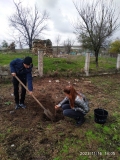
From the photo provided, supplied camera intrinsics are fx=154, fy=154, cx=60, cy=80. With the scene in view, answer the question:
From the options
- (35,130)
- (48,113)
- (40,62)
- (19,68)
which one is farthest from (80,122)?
(40,62)

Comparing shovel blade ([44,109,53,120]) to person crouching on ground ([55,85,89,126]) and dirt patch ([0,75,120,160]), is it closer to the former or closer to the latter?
dirt patch ([0,75,120,160])

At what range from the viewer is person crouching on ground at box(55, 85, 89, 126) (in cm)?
314

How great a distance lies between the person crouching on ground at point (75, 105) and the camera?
10.3 ft

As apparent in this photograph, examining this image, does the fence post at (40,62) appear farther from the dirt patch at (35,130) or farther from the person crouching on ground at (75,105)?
the person crouching on ground at (75,105)

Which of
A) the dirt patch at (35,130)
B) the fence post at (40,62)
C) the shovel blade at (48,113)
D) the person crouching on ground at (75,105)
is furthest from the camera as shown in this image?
the fence post at (40,62)

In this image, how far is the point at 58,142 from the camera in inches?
119

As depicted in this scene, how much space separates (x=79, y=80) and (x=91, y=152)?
5.75 meters

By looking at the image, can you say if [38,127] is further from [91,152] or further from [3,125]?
[91,152]

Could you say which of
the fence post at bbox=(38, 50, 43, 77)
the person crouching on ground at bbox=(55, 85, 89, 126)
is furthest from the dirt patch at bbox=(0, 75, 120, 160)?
the fence post at bbox=(38, 50, 43, 77)

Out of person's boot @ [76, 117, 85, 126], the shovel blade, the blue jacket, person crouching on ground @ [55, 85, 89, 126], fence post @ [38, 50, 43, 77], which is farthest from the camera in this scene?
fence post @ [38, 50, 43, 77]

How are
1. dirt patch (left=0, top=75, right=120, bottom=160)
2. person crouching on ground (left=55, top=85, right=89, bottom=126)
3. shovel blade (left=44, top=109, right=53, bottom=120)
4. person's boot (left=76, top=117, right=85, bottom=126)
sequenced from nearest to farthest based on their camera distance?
dirt patch (left=0, top=75, right=120, bottom=160), person crouching on ground (left=55, top=85, right=89, bottom=126), person's boot (left=76, top=117, right=85, bottom=126), shovel blade (left=44, top=109, right=53, bottom=120)

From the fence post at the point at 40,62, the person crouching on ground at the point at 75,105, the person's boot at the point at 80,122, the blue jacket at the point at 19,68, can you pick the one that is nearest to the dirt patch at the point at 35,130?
the person's boot at the point at 80,122

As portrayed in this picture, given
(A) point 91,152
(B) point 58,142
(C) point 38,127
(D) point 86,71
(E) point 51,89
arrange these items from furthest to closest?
1. (D) point 86,71
2. (E) point 51,89
3. (C) point 38,127
4. (B) point 58,142
5. (A) point 91,152

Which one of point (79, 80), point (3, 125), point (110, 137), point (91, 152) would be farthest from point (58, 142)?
point (79, 80)
